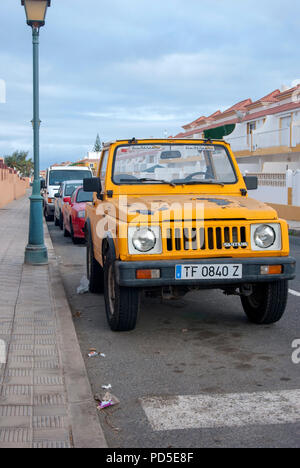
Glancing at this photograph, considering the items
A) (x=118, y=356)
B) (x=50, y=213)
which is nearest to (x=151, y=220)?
(x=118, y=356)

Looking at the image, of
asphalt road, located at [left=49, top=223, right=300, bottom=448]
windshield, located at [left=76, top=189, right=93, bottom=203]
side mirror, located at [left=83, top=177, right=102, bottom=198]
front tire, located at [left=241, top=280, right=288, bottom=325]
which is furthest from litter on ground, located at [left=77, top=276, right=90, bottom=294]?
windshield, located at [left=76, top=189, right=93, bottom=203]

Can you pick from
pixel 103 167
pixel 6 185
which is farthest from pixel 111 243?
pixel 6 185

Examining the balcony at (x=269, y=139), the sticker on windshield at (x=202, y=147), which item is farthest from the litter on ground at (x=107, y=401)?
the balcony at (x=269, y=139)

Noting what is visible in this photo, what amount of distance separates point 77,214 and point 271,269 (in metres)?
8.97

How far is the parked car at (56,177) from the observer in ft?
74.5

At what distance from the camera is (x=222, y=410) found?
3846 millimetres

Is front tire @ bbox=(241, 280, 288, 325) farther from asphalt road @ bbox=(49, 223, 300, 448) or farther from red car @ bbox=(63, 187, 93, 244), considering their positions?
red car @ bbox=(63, 187, 93, 244)

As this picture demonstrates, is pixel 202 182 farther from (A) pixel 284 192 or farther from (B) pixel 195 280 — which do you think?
(A) pixel 284 192

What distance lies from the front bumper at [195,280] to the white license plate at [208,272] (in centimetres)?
3

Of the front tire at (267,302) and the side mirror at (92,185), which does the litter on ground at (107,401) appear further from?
the side mirror at (92,185)

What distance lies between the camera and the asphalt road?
3494 millimetres

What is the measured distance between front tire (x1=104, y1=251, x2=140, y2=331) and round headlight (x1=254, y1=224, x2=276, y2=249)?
1.20 meters
